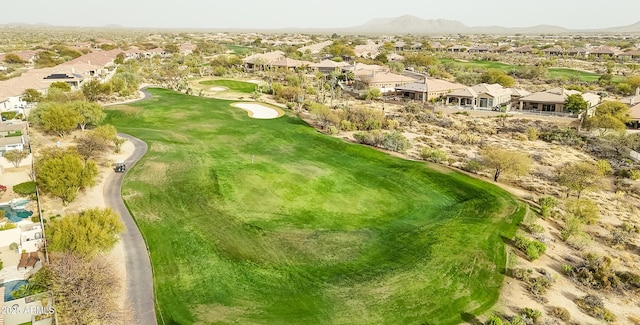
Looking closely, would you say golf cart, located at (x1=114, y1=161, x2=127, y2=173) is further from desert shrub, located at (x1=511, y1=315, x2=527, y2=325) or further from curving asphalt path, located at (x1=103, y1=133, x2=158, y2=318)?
desert shrub, located at (x1=511, y1=315, x2=527, y2=325)

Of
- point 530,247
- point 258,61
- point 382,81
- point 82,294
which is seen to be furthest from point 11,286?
point 258,61

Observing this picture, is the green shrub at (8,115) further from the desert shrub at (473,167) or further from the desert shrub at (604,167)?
the desert shrub at (604,167)

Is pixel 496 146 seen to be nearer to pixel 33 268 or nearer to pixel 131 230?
pixel 131 230

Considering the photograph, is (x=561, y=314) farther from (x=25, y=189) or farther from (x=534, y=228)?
(x=25, y=189)

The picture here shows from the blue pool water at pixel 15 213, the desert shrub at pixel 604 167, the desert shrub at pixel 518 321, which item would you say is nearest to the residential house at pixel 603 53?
the desert shrub at pixel 604 167

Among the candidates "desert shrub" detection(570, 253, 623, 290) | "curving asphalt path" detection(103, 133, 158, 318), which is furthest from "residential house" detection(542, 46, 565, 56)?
"curving asphalt path" detection(103, 133, 158, 318)

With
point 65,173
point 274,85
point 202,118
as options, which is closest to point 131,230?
point 65,173
